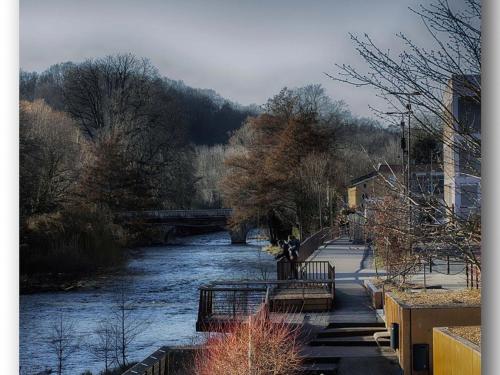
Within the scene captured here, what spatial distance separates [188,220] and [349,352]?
14078mm

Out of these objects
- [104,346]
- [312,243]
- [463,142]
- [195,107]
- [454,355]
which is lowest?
[104,346]

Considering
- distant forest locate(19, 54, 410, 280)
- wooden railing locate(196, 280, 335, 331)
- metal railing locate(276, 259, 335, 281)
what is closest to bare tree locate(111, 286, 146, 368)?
wooden railing locate(196, 280, 335, 331)

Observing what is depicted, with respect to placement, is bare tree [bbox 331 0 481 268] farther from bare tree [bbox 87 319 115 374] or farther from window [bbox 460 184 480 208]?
bare tree [bbox 87 319 115 374]

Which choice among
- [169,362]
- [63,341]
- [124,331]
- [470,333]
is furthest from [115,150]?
[470,333]

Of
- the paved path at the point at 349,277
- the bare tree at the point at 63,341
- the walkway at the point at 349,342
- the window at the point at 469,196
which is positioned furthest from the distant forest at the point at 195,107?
the window at the point at 469,196

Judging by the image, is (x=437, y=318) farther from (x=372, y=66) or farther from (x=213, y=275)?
(x=213, y=275)

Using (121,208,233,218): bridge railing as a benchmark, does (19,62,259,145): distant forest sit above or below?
above

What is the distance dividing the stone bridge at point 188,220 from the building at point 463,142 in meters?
15.3

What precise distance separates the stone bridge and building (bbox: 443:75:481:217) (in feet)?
50.1

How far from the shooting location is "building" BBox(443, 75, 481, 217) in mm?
3135

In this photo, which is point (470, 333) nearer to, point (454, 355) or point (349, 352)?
point (454, 355)

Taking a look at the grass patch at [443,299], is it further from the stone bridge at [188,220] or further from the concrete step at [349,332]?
the stone bridge at [188,220]

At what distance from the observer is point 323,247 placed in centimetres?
1467

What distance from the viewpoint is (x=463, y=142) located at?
10.4ft
